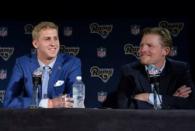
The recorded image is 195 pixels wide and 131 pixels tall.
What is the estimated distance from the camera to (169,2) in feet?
16.5

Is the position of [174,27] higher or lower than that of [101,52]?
higher

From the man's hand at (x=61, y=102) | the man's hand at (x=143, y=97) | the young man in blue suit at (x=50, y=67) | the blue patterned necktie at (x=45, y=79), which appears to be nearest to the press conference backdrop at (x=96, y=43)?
the young man in blue suit at (x=50, y=67)

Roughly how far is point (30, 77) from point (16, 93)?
0.17 m

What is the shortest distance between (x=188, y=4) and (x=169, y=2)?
18 centimetres

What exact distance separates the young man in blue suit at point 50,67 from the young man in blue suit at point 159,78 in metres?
0.43

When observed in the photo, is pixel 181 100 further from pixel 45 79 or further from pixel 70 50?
pixel 70 50

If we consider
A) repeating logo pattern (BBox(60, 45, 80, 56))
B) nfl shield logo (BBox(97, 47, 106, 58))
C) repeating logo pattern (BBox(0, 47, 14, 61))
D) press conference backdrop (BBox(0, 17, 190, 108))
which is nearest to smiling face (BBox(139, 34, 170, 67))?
press conference backdrop (BBox(0, 17, 190, 108))

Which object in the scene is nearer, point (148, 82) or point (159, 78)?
point (159, 78)

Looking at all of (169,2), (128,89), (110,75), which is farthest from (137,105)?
(169,2)

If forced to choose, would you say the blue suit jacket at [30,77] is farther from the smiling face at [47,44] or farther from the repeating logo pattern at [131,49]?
the repeating logo pattern at [131,49]

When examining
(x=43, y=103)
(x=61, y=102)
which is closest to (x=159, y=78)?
(x=61, y=102)

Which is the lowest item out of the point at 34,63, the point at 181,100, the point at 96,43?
the point at 181,100

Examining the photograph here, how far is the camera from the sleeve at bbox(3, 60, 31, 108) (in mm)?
3875

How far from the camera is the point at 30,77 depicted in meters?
4.14
